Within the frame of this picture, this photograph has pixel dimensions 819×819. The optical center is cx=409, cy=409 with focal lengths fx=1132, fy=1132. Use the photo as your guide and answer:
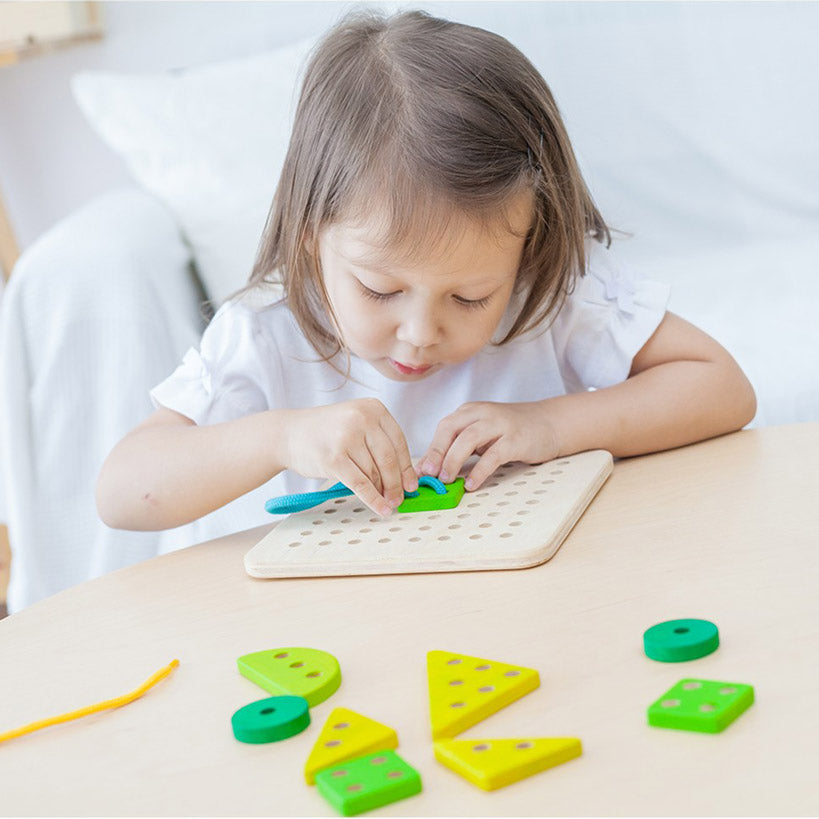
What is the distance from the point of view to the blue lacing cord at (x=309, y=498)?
2.36 ft

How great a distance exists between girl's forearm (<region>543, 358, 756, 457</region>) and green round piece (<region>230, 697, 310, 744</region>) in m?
0.36

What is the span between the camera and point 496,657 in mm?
503

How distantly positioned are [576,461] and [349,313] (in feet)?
0.60

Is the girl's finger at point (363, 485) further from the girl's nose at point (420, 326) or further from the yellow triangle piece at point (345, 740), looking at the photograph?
the yellow triangle piece at point (345, 740)

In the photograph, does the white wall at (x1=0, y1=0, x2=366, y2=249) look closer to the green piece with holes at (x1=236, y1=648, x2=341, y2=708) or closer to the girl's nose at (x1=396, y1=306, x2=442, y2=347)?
the girl's nose at (x1=396, y1=306, x2=442, y2=347)

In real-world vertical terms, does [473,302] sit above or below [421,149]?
below

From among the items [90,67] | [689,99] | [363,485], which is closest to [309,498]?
[363,485]

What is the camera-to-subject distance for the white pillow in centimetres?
159

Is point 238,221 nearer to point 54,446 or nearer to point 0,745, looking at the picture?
point 54,446

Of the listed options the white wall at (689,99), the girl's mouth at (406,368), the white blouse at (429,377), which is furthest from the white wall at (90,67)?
the girl's mouth at (406,368)

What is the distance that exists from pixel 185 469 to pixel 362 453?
150 mm

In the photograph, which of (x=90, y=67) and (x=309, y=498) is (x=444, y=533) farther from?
(x=90, y=67)

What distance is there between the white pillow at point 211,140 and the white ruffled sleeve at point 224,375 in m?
0.69

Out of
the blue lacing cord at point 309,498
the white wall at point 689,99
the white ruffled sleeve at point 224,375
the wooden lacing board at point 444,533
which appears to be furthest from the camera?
the white wall at point 689,99
